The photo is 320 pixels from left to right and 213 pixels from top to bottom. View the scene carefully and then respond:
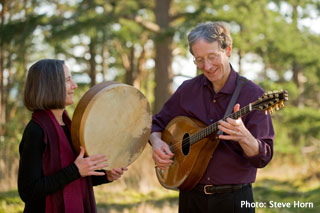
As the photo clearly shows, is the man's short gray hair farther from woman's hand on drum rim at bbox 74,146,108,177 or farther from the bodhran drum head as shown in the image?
woman's hand on drum rim at bbox 74,146,108,177

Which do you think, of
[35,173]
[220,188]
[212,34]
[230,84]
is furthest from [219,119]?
[35,173]

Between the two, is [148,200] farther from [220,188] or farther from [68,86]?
[68,86]

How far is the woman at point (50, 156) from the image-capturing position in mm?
2268

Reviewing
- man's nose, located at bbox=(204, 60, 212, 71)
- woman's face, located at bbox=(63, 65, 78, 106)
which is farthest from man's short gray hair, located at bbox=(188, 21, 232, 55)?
woman's face, located at bbox=(63, 65, 78, 106)

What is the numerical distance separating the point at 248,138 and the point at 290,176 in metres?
9.18

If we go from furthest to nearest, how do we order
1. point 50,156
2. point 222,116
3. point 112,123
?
point 222,116 < point 112,123 < point 50,156

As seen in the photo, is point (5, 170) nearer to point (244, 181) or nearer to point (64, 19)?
point (64, 19)

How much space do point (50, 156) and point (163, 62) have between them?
Answer: 857 cm

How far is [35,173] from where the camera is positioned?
88.9 inches

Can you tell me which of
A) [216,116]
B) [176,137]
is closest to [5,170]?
[176,137]

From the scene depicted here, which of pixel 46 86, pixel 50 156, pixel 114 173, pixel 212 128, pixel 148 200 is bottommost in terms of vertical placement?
pixel 148 200

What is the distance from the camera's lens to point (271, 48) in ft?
37.0

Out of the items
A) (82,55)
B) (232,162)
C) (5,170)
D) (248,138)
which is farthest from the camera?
(82,55)

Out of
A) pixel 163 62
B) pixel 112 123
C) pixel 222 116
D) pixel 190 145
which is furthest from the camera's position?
pixel 163 62
